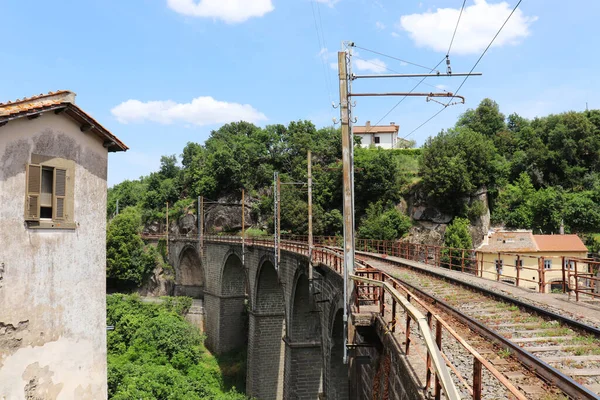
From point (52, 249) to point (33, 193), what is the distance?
45.6 inches

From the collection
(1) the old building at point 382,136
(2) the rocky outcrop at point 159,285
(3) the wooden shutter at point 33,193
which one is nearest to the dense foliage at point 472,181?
(2) the rocky outcrop at point 159,285

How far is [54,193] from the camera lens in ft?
28.5

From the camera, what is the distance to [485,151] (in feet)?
130

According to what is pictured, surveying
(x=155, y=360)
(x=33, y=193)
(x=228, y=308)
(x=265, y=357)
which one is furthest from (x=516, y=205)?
(x=33, y=193)

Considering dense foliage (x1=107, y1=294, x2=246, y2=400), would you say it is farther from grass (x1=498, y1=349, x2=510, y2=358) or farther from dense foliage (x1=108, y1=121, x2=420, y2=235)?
dense foliage (x1=108, y1=121, x2=420, y2=235)

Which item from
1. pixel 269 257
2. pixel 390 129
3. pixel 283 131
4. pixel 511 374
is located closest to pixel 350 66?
pixel 511 374

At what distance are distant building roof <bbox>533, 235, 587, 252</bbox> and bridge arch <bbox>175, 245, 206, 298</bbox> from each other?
3210 cm

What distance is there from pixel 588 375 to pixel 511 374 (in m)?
0.90

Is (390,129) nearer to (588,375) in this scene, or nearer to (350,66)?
(350,66)

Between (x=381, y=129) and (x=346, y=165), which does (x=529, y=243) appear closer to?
(x=346, y=165)

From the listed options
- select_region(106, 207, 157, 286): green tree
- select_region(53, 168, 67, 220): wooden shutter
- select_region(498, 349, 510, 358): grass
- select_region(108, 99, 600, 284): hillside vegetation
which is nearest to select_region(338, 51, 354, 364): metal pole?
select_region(498, 349, 510, 358): grass

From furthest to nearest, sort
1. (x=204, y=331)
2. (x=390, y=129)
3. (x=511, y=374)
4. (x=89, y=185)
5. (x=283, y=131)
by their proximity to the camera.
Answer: (x=390, y=129), (x=283, y=131), (x=204, y=331), (x=89, y=185), (x=511, y=374)

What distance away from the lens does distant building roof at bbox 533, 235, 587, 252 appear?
30.9 m

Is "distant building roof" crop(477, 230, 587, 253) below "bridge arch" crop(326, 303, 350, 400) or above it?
above
